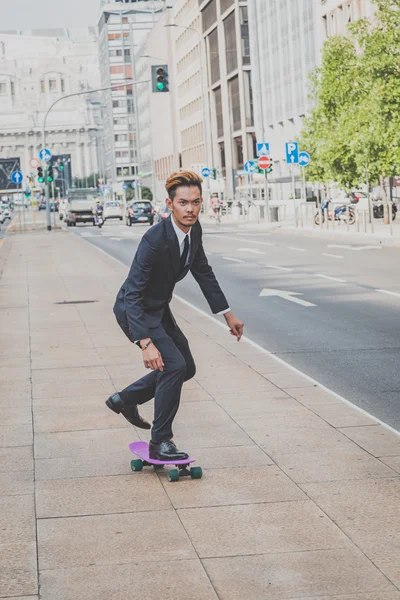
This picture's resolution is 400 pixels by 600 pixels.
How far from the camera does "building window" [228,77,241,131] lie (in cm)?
10094

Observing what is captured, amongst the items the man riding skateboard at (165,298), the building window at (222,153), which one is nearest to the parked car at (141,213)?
the building window at (222,153)

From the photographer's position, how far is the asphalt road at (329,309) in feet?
33.6

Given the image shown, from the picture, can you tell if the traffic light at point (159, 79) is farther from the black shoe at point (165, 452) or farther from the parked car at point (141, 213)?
the parked car at point (141, 213)

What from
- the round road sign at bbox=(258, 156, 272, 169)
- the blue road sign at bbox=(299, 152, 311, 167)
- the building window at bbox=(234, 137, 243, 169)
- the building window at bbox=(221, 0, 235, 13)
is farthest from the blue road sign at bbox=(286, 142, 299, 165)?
the building window at bbox=(234, 137, 243, 169)

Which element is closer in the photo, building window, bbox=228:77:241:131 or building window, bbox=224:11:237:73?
building window, bbox=224:11:237:73

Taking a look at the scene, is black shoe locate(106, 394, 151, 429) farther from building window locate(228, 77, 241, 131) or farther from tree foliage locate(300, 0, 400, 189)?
building window locate(228, 77, 241, 131)

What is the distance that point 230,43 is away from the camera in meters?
102

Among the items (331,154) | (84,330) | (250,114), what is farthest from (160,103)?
(84,330)

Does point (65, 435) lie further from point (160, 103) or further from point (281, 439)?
point (160, 103)

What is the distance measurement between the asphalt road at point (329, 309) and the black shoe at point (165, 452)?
6.60 ft

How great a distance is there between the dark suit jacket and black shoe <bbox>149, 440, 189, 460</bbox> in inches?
24.4

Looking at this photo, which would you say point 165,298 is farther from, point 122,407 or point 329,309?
point 329,309

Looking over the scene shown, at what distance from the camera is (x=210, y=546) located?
5.12 m

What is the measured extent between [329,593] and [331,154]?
1664 inches
